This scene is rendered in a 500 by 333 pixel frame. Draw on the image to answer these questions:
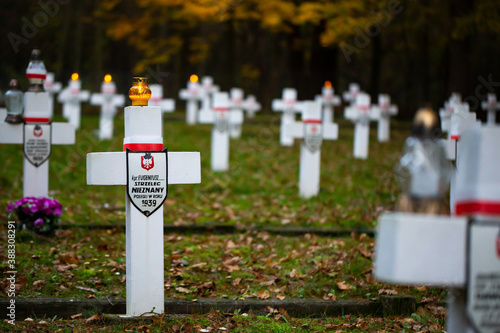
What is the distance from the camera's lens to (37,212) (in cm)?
684

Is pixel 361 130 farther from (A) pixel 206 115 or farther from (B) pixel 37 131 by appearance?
(B) pixel 37 131

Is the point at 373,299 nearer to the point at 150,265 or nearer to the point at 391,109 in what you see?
the point at 150,265

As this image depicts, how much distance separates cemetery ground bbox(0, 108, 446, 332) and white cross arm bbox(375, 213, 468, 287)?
2150mm

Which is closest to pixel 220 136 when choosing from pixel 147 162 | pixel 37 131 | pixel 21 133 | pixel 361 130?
pixel 361 130

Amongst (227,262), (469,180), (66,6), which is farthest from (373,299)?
(66,6)

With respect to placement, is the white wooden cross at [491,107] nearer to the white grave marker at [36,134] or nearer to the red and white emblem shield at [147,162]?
the white grave marker at [36,134]

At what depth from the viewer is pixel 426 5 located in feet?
65.3

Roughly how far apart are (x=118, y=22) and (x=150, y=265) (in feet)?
76.5

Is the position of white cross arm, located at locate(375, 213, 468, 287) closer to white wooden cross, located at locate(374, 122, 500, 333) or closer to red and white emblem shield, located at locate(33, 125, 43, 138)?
white wooden cross, located at locate(374, 122, 500, 333)

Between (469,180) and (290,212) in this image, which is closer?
(469,180)

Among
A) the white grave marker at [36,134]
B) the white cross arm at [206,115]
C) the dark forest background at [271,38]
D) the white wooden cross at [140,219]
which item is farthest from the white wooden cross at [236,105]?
the white wooden cross at [140,219]

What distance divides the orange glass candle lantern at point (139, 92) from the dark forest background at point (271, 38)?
8174 millimetres

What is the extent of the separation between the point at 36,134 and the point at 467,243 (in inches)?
229

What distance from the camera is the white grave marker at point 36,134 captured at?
722 cm
